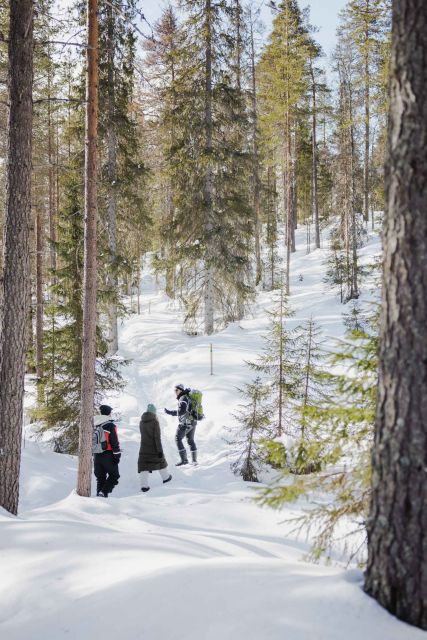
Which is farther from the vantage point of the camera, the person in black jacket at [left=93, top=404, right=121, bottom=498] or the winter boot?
the winter boot

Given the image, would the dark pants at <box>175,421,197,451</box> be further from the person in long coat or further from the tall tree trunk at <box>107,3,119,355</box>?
the tall tree trunk at <box>107,3,119,355</box>

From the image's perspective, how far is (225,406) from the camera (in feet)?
42.6

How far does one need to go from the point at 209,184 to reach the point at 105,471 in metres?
13.9

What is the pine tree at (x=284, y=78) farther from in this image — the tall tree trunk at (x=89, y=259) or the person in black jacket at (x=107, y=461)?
the tall tree trunk at (x=89, y=259)

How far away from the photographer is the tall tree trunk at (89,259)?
25.0 feet

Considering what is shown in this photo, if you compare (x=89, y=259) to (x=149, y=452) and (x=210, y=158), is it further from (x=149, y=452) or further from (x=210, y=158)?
(x=210, y=158)

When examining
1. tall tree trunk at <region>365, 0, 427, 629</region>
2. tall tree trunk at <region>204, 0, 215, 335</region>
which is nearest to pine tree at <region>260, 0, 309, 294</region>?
tall tree trunk at <region>204, 0, 215, 335</region>

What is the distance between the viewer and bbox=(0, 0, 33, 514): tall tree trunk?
5988 mm

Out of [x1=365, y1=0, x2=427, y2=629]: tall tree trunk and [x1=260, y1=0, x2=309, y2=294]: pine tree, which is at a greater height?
[x1=260, y1=0, x2=309, y2=294]: pine tree

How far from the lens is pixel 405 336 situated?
240 cm

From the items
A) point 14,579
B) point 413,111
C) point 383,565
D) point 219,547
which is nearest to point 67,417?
point 219,547

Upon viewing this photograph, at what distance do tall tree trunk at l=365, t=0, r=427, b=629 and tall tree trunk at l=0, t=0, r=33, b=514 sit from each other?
204 inches

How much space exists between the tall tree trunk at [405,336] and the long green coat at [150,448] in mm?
6863

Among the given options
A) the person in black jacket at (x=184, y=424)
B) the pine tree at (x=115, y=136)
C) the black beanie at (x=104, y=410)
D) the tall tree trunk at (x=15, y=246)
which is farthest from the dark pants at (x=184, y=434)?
the pine tree at (x=115, y=136)
